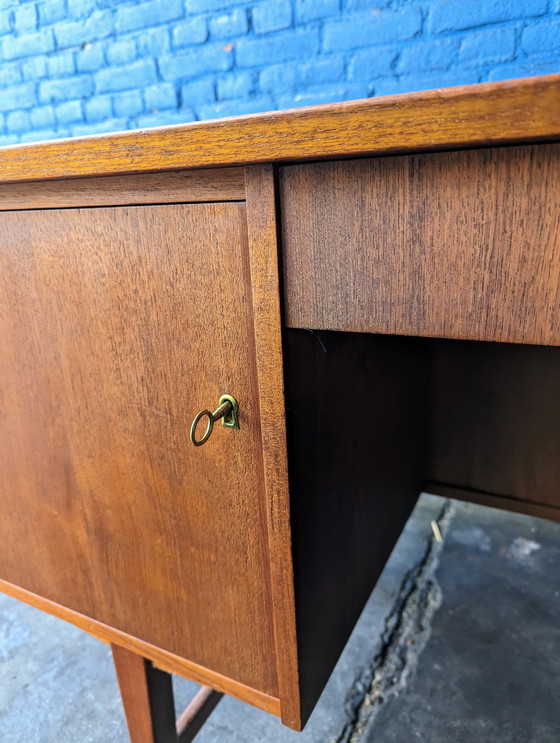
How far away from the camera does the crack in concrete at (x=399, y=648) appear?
897mm

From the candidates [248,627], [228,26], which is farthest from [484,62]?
[248,627]

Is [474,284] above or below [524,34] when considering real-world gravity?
below

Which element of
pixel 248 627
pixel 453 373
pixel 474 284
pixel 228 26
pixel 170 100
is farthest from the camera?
pixel 170 100

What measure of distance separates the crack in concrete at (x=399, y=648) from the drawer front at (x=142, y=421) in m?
0.51

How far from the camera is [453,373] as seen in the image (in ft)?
3.00

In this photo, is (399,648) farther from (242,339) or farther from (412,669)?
(242,339)

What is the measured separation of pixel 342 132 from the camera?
0.30m

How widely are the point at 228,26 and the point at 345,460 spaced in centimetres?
131

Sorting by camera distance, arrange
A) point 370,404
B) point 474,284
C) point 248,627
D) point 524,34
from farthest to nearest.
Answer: point 524,34 → point 370,404 → point 248,627 → point 474,284

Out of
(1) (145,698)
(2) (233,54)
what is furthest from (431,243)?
(2) (233,54)

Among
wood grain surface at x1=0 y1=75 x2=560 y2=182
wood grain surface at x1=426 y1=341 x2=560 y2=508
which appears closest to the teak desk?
wood grain surface at x1=0 y1=75 x2=560 y2=182

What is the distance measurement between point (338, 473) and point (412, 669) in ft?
2.15

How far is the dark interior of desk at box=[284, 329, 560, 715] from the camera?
44 cm

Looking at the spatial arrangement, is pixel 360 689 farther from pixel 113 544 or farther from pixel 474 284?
pixel 474 284
